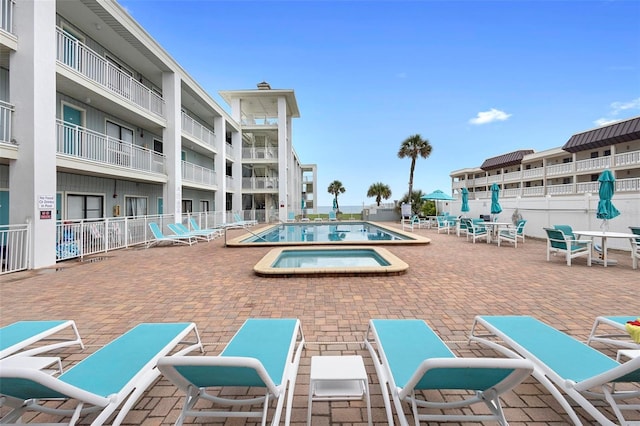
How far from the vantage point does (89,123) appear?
11750 mm

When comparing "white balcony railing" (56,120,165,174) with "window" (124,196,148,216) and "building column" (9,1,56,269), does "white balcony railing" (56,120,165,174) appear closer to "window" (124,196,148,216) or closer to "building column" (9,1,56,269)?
"building column" (9,1,56,269)

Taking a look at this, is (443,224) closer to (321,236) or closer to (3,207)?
(321,236)

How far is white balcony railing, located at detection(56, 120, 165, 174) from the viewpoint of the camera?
962 cm

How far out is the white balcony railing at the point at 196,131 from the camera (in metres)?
17.0

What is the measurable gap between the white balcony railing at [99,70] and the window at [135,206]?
4.52 m

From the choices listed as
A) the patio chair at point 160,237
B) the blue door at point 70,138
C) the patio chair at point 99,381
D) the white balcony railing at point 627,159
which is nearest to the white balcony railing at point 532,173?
the white balcony railing at point 627,159

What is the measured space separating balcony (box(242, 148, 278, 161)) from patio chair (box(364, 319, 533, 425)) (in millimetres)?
25326

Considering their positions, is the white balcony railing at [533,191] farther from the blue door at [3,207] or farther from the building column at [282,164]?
the blue door at [3,207]

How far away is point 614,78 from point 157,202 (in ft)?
91.5

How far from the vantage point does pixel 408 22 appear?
14.2 meters

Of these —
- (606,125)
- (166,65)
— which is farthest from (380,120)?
(166,65)

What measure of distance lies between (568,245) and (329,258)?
669 centimetres

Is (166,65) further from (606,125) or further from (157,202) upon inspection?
(606,125)

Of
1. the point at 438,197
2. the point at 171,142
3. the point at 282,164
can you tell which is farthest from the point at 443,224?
the point at 171,142
